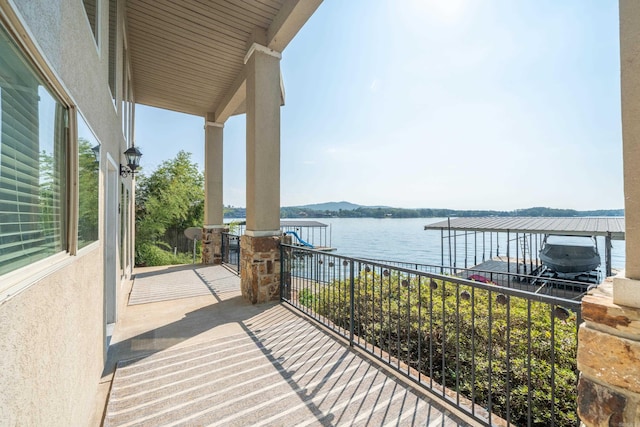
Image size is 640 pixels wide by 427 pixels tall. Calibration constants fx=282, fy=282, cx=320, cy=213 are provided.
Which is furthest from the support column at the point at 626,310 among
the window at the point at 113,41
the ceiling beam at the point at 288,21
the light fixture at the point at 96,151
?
the window at the point at 113,41

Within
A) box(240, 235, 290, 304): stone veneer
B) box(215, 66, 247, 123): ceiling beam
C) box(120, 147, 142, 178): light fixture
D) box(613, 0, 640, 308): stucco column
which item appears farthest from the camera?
box(215, 66, 247, 123): ceiling beam

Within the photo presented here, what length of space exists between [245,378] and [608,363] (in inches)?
87.2

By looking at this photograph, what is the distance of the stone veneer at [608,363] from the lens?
984mm

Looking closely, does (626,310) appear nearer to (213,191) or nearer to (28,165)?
(28,165)

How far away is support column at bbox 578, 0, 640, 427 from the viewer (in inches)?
38.6

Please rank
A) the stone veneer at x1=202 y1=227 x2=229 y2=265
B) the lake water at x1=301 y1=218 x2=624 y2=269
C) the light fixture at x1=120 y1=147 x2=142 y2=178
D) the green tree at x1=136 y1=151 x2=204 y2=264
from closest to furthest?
the light fixture at x1=120 y1=147 x2=142 y2=178
the stone veneer at x1=202 y1=227 x2=229 y2=265
the green tree at x1=136 y1=151 x2=204 y2=264
the lake water at x1=301 y1=218 x2=624 y2=269

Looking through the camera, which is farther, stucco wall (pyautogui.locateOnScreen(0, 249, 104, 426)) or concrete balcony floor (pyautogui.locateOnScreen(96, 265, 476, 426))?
concrete balcony floor (pyautogui.locateOnScreen(96, 265, 476, 426))

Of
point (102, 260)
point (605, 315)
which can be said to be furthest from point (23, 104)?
point (605, 315)

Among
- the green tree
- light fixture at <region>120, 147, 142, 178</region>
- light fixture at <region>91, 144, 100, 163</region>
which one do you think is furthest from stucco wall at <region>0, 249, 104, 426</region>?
the green tree

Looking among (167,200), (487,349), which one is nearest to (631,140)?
(487,349)

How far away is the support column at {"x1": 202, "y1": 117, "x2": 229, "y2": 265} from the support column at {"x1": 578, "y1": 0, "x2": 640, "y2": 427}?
7.51 meters

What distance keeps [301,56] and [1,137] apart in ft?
22.4

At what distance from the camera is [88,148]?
196 cm

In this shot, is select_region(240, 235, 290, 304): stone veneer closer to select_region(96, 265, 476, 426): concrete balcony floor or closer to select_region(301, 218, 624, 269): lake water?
select_region(96, 265, 476, 426): concrete balcony floor
